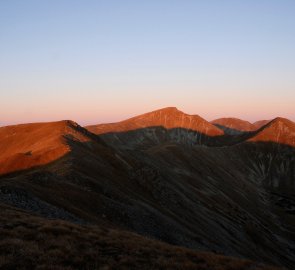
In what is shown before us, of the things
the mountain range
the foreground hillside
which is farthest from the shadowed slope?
the foreground hillside

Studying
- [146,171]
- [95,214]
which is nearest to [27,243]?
[95,214]

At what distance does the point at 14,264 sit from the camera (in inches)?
→ 593

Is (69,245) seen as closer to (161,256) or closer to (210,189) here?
(161,256)

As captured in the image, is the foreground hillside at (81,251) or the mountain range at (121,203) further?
the mountain range at (121,203)

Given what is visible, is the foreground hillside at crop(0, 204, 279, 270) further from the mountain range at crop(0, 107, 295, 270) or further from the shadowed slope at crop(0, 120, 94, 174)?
the shadowed slope at crop(0, 120, 94, 174)

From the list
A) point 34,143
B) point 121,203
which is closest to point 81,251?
point 121,203

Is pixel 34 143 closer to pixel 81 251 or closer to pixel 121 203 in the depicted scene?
pixel 121 203

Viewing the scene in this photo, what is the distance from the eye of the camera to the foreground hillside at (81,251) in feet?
52.7

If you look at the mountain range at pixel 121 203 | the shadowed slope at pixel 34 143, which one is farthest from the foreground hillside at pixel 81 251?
the shadowed slope at pixel 34 143

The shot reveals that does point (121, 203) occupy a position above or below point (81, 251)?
below

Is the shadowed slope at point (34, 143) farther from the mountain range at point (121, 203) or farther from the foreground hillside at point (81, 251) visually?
the foreground hillside at point (81, 251)

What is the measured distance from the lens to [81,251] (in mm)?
18094

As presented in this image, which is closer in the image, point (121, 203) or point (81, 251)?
point (81, 251)

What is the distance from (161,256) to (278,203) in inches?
5913
